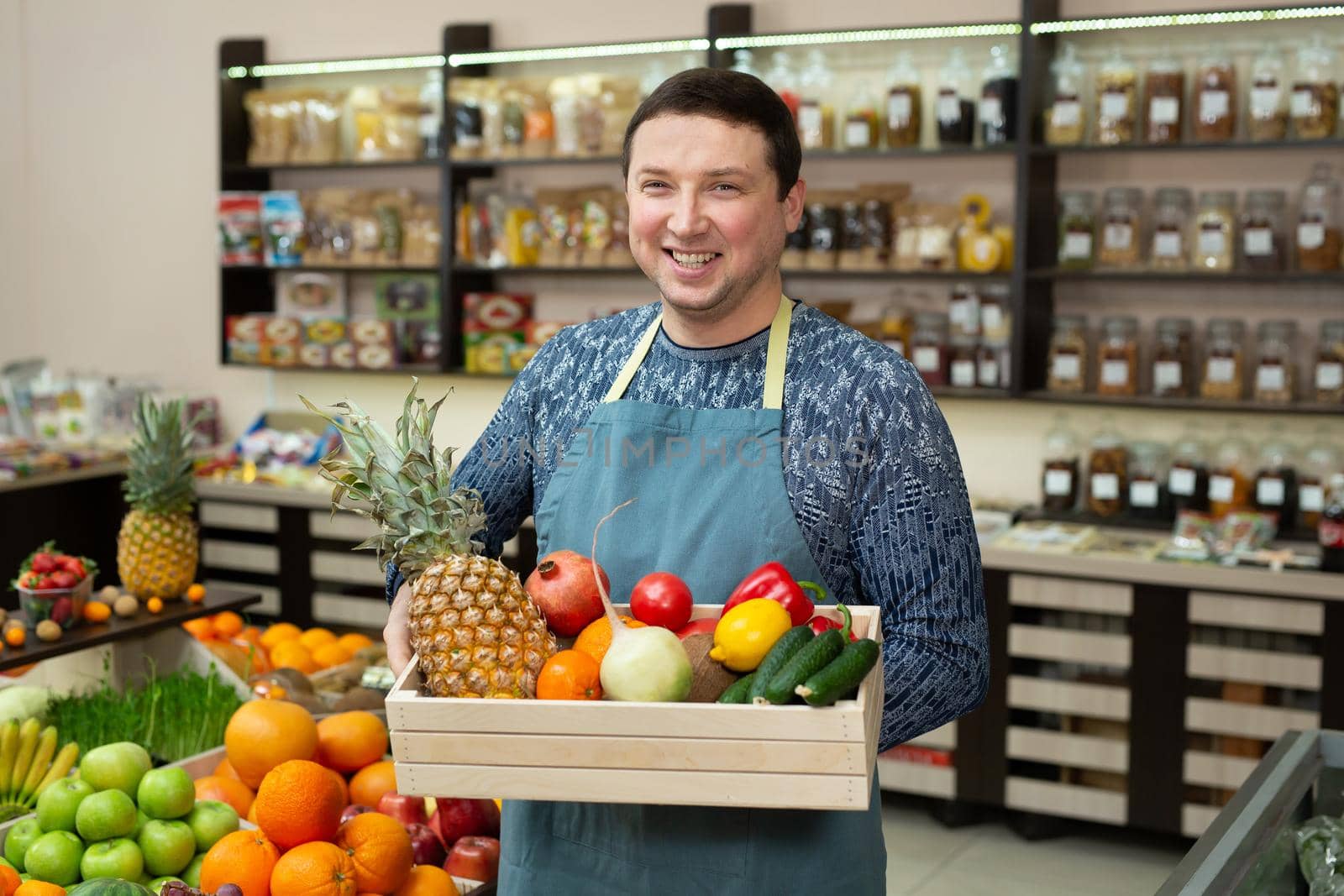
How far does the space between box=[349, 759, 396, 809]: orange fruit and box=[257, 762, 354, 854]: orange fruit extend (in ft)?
0.97

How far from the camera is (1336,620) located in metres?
3.72

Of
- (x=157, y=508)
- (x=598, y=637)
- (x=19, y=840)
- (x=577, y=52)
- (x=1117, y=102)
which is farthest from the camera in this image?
(x=577, y=52)

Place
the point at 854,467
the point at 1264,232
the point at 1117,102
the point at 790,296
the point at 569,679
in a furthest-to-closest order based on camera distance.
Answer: the point at 1117,102 → the point at 1264,232 → the point at 790,296 → the point at 854,467 → the point at 569,679

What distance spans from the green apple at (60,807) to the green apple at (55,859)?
0.05 metres

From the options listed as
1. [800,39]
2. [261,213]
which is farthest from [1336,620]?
[261,213]

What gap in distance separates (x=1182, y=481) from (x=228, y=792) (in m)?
3.06

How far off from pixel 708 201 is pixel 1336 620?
2807mm

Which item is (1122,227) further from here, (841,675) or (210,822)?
(841,675)

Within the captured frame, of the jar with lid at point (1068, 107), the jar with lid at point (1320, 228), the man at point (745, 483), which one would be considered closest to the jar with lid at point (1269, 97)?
the jar with lid at point (1320, 228)

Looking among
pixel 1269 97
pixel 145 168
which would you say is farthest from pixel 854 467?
pixel 145 168

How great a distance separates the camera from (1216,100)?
4.15 m

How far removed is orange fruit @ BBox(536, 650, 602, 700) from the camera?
1410 mm

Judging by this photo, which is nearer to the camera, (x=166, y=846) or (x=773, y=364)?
(x=773, y=364)

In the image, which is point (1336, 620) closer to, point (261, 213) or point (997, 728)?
point (997, 728)
